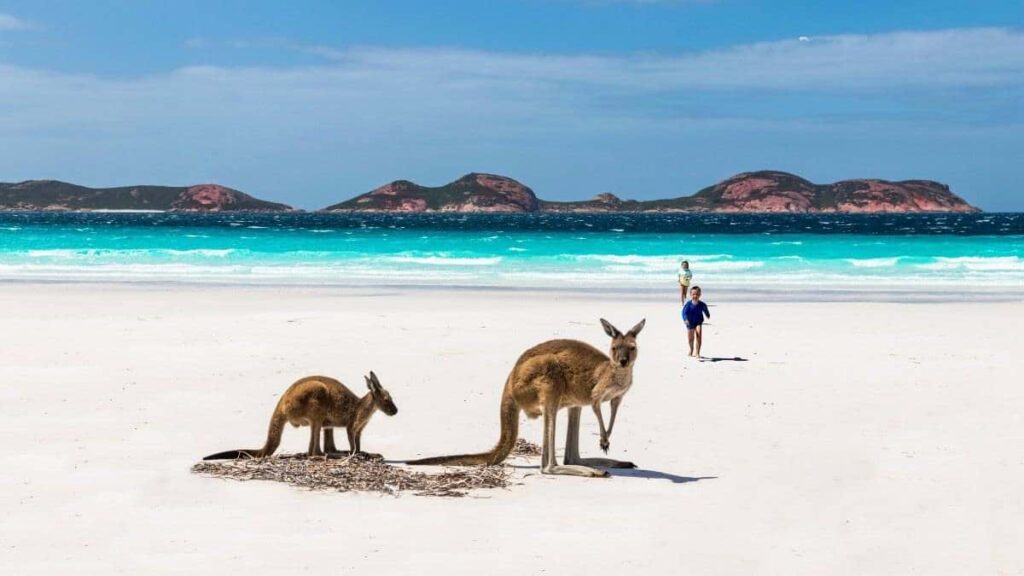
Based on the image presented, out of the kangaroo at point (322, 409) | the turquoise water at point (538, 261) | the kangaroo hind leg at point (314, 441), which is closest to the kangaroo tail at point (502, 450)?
the kangaroo at point (322, 409)

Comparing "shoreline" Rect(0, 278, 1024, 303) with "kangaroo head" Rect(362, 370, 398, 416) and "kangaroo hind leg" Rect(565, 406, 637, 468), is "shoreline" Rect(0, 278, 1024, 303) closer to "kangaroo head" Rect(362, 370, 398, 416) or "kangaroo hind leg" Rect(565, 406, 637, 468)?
"kangaroo hind leg" Rect(565, 406, 637, 468)

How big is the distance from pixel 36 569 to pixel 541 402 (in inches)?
123

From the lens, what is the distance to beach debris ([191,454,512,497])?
677 centimetres

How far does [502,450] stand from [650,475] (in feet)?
3.36

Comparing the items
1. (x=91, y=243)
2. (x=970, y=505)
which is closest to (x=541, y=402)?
(x=970, y=505)

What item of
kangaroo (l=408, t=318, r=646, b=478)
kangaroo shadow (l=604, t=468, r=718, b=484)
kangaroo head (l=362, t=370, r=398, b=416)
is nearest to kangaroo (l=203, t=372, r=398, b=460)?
kangaroo head (l=362, t=370, r=398, b=416)

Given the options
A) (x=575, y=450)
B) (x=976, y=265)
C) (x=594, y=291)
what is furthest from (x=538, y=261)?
(x=575, y=450)

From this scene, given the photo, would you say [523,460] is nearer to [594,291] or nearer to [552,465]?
[552,465]

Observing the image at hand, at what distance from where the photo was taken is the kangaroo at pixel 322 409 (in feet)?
23.4

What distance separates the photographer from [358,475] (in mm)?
6934

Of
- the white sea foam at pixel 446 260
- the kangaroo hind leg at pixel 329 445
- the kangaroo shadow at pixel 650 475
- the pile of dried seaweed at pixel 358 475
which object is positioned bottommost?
the white sea foam at pixel 446 260

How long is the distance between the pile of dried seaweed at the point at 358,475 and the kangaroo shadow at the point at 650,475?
743 millimetres

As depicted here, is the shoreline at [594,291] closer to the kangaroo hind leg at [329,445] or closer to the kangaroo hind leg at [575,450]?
the kangaroo hind leg at [575,450]

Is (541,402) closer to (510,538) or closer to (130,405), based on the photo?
(510,538)
